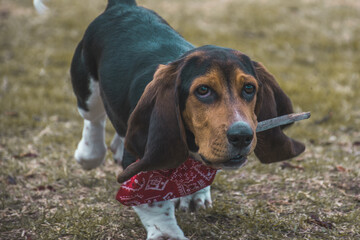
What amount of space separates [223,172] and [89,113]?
1.39 metres

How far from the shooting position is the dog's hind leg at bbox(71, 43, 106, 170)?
16.0 ft

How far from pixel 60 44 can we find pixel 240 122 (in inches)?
316

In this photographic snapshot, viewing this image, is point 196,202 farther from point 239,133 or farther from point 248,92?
point 239,133

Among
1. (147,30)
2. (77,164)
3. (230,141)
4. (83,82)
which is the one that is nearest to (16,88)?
(77,164)

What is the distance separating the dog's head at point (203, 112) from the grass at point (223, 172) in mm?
945

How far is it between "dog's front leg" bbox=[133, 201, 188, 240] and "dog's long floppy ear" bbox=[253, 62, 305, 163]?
2.38 ft

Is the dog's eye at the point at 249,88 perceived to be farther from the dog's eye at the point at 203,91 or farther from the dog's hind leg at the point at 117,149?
the dog's hind leg at the point at 117,149

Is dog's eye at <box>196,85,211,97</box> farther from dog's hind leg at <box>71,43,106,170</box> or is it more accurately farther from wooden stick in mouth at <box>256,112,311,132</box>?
dog's hind leg at <box>71,43,106,170</box>

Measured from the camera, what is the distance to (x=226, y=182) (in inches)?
196

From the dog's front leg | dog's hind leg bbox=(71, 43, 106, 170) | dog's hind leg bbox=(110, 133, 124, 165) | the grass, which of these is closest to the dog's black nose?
the dog's front leg

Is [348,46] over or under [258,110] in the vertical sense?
under

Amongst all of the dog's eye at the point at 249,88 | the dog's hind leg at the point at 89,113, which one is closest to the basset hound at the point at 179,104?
the dog's eye at the point at 249,88

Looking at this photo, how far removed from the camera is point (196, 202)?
430 centimetres

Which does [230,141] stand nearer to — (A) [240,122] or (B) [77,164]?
(A) [240,122]
